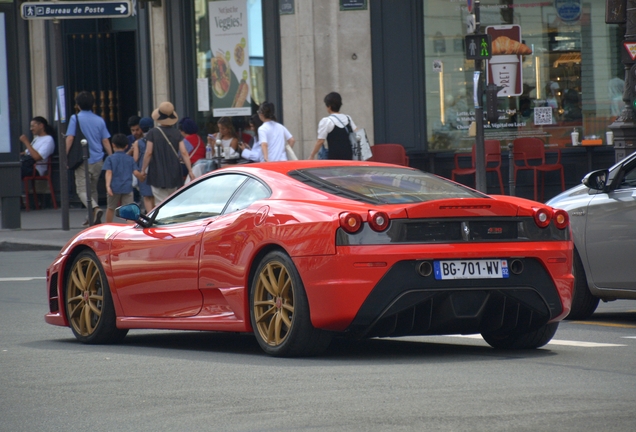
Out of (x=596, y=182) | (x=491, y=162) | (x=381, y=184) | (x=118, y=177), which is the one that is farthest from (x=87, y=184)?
(x=381, y=184)

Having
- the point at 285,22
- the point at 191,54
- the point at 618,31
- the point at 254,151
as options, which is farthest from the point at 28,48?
the point at 618,31

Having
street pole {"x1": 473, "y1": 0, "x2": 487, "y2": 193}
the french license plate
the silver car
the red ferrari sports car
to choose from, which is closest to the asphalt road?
the red ferrari sports car

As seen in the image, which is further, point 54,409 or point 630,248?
point 630,248

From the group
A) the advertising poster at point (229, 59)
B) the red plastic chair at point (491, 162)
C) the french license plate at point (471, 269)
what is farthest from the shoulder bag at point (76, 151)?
the french license plate at point (471, 269)

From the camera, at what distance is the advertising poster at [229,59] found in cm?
2198

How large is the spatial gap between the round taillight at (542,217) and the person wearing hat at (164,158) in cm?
975

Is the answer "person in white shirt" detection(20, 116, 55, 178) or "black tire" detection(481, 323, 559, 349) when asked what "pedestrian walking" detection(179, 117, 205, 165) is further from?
"black tire" detection(481, 323, 559, 349)

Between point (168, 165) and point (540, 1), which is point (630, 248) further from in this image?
point (540, 1)

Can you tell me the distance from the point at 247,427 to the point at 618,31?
56.3 feet

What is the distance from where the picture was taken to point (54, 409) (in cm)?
575

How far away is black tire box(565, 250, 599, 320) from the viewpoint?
9.70 meters

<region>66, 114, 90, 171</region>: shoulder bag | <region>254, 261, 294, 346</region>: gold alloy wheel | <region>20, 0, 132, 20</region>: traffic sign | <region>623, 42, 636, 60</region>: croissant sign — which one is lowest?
<region>254, 261, 294, 346</region>: gold alloy wheel

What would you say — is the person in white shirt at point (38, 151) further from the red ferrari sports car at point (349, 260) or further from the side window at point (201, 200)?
the red ferrari sports car at point (349, 260)

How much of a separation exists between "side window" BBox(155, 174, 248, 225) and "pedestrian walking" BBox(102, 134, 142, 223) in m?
9.45
